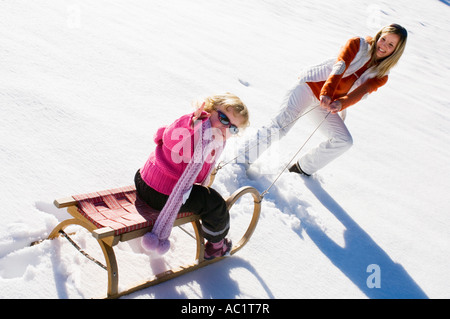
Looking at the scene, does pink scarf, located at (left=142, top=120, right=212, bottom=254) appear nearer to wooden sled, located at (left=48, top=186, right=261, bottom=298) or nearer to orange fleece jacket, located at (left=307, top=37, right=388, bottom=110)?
wooden sled, located at (left=48, top=186, right=261, bottom=298)

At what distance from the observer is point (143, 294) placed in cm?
211

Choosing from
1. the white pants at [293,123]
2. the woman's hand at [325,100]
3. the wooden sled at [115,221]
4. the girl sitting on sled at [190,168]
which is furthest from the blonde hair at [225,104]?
the white pants at [293,123]

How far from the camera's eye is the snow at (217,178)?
231cm

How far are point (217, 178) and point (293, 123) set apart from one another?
0.75 metres

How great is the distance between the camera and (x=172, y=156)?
2.12 metres

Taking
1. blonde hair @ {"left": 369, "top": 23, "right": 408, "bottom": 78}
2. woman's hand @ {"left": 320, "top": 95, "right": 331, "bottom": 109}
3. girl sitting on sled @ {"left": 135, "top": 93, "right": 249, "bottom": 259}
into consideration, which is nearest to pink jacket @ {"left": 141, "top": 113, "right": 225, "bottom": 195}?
girl sitting on sled @ {"left": 135, "top": 93, "right": 249, "bottom": 259}

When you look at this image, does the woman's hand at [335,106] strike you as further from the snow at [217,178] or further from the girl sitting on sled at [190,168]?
the girl sitting on sled at [190,168]

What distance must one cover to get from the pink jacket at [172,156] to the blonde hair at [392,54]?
1473mm

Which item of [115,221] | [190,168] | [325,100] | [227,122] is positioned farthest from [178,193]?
[325,100]

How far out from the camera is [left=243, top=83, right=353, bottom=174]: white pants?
3.14 m

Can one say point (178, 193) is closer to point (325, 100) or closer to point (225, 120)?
point (225, 120)

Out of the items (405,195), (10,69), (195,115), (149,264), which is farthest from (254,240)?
(10,69)

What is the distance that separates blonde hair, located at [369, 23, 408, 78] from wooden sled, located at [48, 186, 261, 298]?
146 cm

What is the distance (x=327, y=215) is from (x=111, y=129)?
1868 mm
